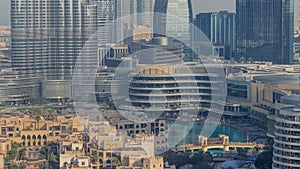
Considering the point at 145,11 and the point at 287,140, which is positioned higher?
the point at 145,11

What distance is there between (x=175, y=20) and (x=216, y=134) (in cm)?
791

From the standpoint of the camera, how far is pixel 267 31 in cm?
1903

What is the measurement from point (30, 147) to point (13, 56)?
6390mm

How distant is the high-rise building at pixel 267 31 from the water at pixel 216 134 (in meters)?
7.15

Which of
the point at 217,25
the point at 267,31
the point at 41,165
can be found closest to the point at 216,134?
the point at 41,165

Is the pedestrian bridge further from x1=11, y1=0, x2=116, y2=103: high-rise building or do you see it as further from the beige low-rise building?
x1=11, y1=0, x2=116, y2=103: high-rise building

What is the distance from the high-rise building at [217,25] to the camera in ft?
75.9

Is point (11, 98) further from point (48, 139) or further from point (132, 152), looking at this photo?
point (132, 152)

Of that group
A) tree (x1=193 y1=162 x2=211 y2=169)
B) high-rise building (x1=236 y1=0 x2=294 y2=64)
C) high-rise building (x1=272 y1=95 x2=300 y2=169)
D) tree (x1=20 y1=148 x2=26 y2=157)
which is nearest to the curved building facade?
tree (x1=20 y1=148 x2=26 y2=157)

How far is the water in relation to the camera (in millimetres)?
9973

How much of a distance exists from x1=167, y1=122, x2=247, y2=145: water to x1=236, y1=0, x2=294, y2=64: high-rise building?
23.5 feet

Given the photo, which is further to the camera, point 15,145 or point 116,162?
point 15,145

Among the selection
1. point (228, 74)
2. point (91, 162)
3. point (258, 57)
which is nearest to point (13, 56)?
point (228, 74)

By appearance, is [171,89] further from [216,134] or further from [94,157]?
[94,157]
